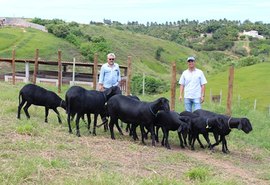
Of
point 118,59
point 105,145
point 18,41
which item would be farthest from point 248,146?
point 118,59

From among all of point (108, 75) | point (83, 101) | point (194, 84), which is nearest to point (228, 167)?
point (194, 84)

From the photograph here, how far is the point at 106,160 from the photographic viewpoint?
309 inches

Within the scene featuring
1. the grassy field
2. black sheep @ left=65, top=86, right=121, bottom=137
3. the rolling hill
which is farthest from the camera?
the rolling hill

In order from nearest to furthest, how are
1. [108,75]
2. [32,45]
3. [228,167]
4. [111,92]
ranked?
[228,167], [111,92], [108,75], [32,45]

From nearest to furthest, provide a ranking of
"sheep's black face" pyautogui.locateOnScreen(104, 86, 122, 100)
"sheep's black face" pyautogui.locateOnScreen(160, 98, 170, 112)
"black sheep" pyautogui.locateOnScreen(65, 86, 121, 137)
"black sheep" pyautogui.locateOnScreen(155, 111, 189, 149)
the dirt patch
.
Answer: the dirt patch < "sheep's black face" pyautogui.locateOnScreen(160, 98, 170, 112) < "black sheep" pyautogui.locateOnScreen(155, 111, 189, 149) < "black sheep" pyautogui.locateOnScreen(65, 86, 121, 137) < "sheep's black face" pyautogui.locateOnScreen(104, 86, 122, 100)

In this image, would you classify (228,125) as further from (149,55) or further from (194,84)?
(149,55)

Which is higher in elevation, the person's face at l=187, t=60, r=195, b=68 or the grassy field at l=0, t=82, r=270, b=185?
the person's face at l=187, t=60, r=195, b=68

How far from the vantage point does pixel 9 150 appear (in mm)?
7680

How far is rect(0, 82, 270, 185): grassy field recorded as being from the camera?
256 inches

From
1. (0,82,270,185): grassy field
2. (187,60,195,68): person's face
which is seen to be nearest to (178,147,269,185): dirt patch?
(0,82,270,185): grassy field

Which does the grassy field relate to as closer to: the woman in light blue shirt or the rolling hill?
the woman in light blue shirt

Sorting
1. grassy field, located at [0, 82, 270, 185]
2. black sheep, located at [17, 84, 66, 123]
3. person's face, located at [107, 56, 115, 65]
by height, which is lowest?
grassy field, located at [0, 82, 270, 185]

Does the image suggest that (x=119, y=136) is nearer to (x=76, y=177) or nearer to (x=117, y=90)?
(x=117, y=90)

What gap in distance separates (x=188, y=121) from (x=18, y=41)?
206 ft
